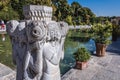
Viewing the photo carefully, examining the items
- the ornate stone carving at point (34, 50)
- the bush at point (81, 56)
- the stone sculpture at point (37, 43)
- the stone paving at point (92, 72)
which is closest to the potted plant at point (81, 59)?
the bush at point (81, 56)

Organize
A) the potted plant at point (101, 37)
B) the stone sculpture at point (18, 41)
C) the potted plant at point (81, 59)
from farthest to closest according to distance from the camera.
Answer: the potted plant at point (101, 37) < the potted plant at point (81, 59) < the stone sculpture at point (18, 41)

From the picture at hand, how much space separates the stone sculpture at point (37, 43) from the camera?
162 cm

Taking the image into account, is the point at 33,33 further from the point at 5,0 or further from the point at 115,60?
the point at 5,0

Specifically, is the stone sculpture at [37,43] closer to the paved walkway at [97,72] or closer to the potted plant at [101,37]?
the paved walkway at [97,72]

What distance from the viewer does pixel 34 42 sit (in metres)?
1.64

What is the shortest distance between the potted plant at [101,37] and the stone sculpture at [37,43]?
6.18m

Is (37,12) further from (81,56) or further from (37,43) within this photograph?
(81,56)

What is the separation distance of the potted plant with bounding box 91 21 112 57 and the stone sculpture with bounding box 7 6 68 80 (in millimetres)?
6182

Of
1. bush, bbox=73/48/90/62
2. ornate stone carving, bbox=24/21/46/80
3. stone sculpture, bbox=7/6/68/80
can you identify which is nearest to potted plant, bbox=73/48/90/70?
bush, bbox=73/48/90/62

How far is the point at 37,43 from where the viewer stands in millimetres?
1634

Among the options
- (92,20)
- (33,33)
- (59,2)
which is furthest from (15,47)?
(92,20)

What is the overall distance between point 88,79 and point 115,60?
285 cm

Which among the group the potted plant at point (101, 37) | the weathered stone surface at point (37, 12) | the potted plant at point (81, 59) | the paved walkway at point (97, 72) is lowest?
the paved walkway at point (97, 72)

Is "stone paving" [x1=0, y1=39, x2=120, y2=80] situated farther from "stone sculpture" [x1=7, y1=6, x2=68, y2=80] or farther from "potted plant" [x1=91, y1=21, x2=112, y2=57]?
"stone sculpture" [x1=7, y1=6, x2=68, y2=80]
